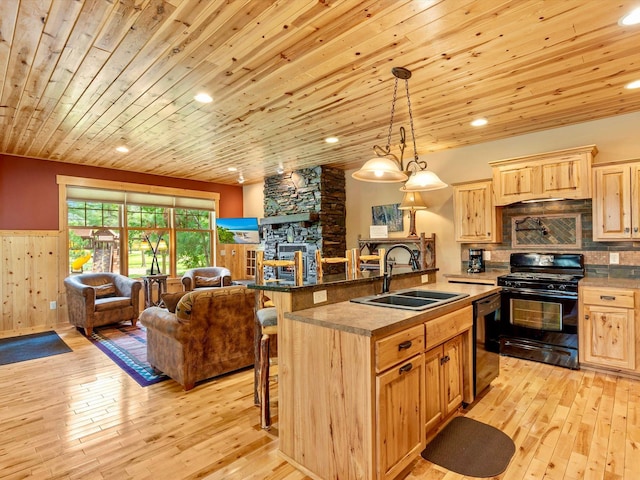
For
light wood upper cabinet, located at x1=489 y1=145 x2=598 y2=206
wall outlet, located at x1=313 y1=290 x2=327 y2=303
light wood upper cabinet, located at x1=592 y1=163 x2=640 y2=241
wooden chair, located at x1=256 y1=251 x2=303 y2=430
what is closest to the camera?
wall outlet, located at x1=313 y1=290 x2=327 y2=303

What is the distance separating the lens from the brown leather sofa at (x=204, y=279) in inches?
256

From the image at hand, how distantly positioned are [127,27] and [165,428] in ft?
8.91

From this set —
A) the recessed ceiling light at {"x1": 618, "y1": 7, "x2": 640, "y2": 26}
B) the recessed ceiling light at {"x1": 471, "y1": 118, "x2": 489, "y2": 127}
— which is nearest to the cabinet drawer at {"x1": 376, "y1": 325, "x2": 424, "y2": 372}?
the recessed ceiling light at {"x1": 618, "y1": 7, "x2": 640, "y2": 26}

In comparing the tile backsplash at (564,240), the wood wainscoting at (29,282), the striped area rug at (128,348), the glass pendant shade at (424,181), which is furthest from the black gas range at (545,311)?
the wood wainscoting at (29,282)

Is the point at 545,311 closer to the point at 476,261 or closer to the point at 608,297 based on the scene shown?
the point at 608,297

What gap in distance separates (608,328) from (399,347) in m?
2.83


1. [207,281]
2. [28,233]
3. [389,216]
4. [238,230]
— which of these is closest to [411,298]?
[389,216]

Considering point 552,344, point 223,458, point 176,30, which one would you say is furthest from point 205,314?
point 552,344

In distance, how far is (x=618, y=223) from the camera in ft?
11.9

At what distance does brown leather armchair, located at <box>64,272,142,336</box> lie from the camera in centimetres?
509

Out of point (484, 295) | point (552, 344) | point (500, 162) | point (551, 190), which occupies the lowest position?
point (552, 344)

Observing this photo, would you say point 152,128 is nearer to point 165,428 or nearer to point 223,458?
point 165,428

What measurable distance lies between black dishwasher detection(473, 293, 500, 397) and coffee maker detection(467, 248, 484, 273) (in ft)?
4.93

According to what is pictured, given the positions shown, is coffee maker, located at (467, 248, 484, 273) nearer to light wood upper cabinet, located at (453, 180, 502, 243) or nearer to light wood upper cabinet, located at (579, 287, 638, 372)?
light wood upper cabinet, located at (453, 180, 502, 243)
